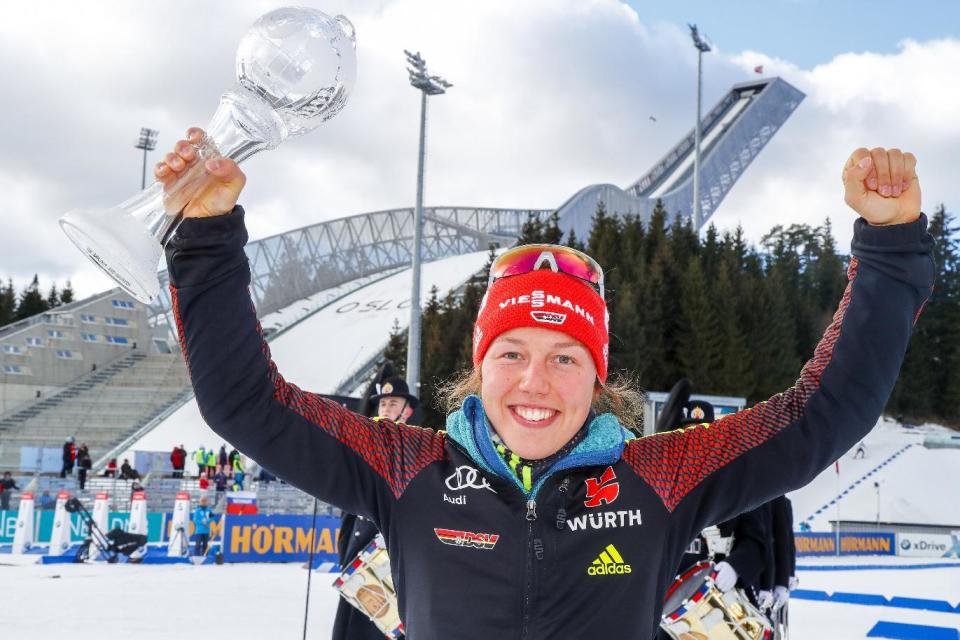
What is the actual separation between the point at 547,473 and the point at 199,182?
89 cm

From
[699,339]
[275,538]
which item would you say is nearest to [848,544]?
[275,538]

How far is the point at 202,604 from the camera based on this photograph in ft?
33.9

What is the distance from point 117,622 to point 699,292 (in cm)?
3422

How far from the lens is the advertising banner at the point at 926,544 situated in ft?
73.4

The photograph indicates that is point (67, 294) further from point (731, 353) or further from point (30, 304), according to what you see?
point (731, 353)

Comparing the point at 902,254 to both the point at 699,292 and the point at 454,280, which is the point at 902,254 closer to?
the point at 699,292

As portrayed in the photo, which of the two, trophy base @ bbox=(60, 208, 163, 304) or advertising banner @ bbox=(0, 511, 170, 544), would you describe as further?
advertising banner @ bbox=(0, 511, 170, 544)

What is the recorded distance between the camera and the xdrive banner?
15961 millimetres

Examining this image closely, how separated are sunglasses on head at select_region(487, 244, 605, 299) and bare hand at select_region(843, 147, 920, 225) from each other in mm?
592

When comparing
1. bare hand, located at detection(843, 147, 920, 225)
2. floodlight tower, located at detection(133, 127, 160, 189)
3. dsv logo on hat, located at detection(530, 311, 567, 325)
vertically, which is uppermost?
floodlight tower, located at detection(133, 127, 160, 189)

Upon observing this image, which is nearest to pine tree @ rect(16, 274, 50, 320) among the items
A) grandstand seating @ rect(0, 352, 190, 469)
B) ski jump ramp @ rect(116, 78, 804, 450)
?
ski jump ramp @ rect(116, 78, 804, 450)

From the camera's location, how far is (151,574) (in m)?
13.2

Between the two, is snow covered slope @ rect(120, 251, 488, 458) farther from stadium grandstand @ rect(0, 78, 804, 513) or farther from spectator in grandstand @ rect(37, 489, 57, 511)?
spectator in grandstand @ rect(37, 489, 57, 511)

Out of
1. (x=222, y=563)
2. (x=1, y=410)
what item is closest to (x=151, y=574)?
(x=222, y=563)
